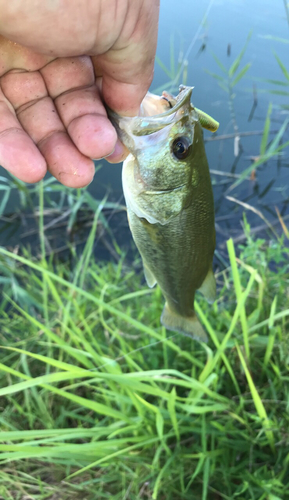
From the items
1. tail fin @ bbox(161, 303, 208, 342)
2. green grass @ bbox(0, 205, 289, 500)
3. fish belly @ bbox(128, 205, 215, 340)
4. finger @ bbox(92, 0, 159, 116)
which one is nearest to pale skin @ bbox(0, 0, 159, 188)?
finger @ bbox(92, 0, 159, 116)

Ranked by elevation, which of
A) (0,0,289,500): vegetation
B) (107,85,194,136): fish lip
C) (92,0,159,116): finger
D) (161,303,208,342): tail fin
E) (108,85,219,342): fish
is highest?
(92,0,159,116): finger

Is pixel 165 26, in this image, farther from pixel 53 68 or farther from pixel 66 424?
pixel 66 424

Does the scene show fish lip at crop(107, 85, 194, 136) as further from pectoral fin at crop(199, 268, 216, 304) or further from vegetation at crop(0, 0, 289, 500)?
pectoral fin at crop(199, 268, 216, 304)

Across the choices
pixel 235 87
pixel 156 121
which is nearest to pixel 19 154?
pixel 156 121

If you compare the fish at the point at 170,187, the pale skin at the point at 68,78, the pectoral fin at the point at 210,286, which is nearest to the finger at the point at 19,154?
the pale skin at the point at 68,78

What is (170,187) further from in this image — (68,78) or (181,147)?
(68,78)

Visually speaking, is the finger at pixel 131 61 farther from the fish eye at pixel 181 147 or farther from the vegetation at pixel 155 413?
the vegetation at pixel 155 413
